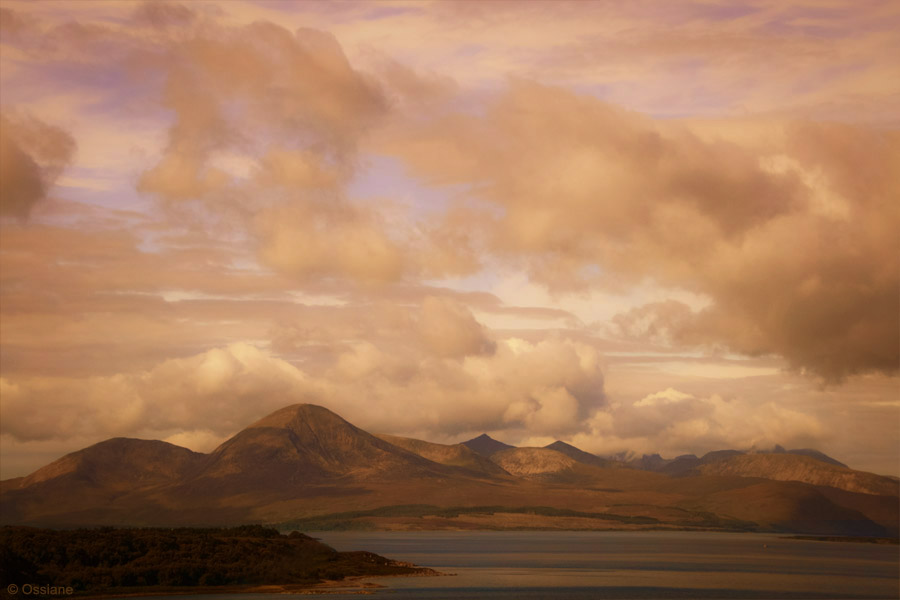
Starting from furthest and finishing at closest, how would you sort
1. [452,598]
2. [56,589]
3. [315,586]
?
[315,586] → [452,598] → [56,589]

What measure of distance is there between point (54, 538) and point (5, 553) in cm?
2492

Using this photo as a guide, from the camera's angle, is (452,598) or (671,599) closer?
(452,598)

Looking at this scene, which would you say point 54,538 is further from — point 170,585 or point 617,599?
point 617,599

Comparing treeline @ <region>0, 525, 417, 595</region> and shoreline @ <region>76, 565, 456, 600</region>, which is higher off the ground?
treeline @ <region>0, 525, 417, 595</region>

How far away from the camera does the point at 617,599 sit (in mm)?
195125

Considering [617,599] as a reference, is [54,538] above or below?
above

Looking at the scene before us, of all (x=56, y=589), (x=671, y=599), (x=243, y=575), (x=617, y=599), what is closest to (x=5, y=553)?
(x=56, y=589)

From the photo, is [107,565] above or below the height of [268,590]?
above

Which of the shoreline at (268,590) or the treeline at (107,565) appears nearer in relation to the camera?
the treeline at (107,565)

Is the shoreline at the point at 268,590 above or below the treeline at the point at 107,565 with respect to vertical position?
below

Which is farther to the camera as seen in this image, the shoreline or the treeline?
the shoreline

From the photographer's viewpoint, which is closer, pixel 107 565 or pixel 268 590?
pixel 107 565

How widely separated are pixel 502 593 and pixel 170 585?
65704 mm

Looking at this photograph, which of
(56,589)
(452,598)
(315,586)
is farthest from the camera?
(315,586)
